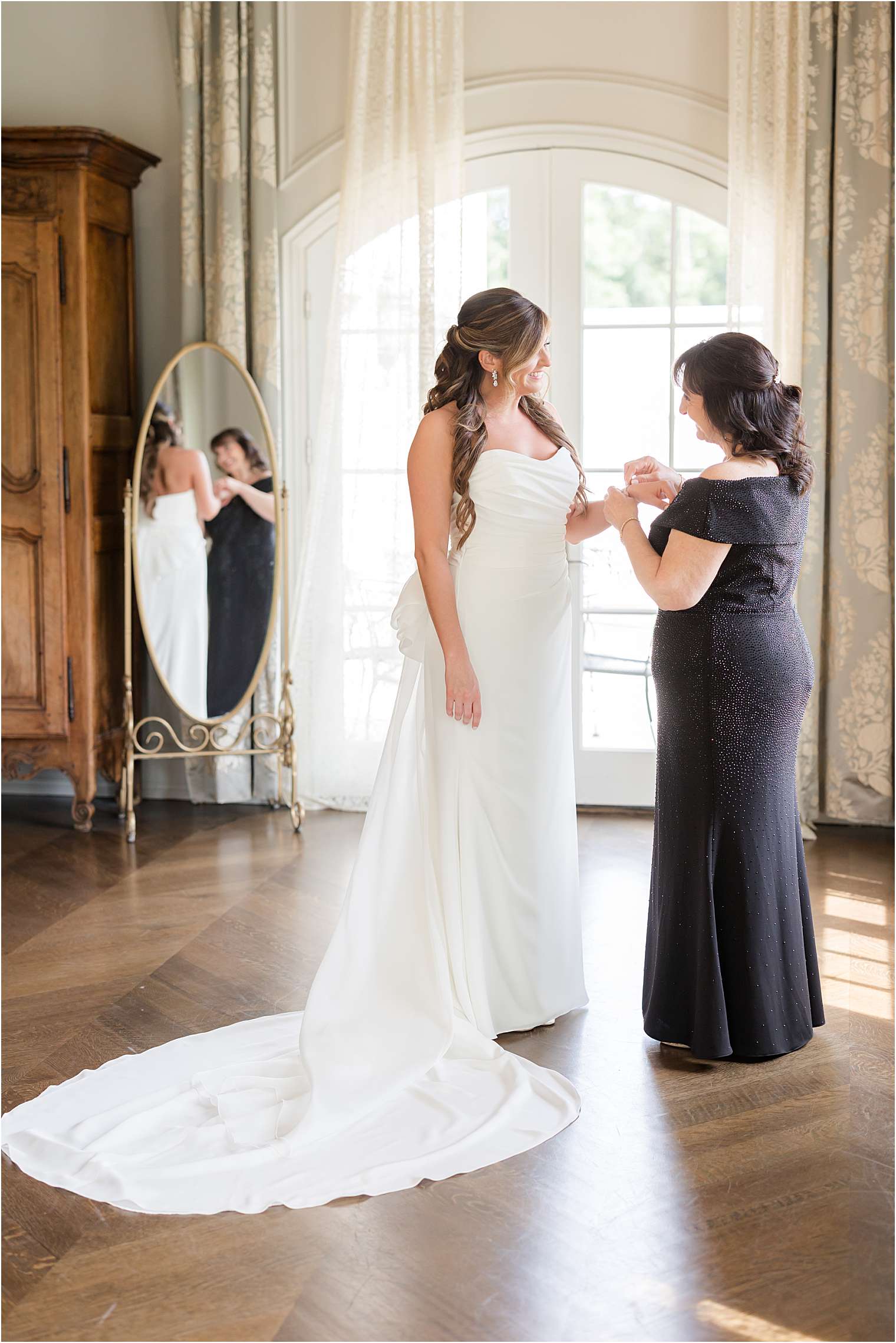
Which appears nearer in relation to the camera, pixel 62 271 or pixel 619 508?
pixel 619 508

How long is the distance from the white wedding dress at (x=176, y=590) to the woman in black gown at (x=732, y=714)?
2357mm

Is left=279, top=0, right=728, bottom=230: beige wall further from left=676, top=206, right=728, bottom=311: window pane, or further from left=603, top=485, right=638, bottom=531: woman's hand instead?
left=603, top=485, right=638, bottom=531: woman's hand

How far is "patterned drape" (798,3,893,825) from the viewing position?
4332mm

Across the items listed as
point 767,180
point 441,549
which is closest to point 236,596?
point 441,549

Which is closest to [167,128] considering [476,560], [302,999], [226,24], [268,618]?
[226,24]

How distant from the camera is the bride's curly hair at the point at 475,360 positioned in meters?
2.81

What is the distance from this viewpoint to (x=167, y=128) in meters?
4.95

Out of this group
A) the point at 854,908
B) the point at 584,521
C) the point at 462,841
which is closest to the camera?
the point at 462,841

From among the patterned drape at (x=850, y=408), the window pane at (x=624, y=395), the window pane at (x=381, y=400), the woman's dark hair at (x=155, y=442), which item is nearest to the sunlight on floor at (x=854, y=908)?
the patterned drape at (x=850, y=408)

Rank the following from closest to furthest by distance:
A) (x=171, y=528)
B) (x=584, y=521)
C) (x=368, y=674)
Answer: (x=584, y=521) < (x=171, y=528) < (x=368, y=674)

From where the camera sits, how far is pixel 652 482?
2.88 meters

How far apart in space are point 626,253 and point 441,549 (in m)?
2.40

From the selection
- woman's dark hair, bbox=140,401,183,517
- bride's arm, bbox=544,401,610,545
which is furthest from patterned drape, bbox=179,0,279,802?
bride's arm, bbox=544,401,610,545

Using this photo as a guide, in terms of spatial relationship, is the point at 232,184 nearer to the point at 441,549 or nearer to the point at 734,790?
the point at 441,549
